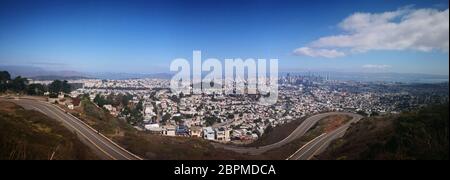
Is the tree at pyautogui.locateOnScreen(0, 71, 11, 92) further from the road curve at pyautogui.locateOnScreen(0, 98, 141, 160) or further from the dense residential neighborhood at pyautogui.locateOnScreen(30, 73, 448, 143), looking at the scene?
the road curve at pyautogui.locateOnScreen(0, 98, 141, 160)

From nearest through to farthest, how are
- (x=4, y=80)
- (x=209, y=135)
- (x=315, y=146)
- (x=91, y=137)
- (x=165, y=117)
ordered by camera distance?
1. (x=91, y=137)
2. (x=315, y=146)
3. (x=209, y=135)
4. (x=4, y=80)
5. (x=165, y=117)

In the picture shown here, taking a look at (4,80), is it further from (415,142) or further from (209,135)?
(415,142)

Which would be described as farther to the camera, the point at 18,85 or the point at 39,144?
the point at 18,85

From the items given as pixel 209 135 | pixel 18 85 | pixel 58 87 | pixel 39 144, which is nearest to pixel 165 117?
pixel 209 135

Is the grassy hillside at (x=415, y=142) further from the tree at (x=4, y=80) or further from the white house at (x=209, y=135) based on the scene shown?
the tree at (x=4, y=80)

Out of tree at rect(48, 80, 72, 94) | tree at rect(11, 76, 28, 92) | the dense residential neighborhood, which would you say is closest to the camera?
the dense residential neighborhood

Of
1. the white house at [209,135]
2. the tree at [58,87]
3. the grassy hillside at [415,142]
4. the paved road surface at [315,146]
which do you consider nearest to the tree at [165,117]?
the white house at [209,135]

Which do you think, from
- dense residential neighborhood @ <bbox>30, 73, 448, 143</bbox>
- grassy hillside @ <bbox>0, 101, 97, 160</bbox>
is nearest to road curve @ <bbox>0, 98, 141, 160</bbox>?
grassy hillside @ <bbox>0, 101, 97, 160</bbox>
